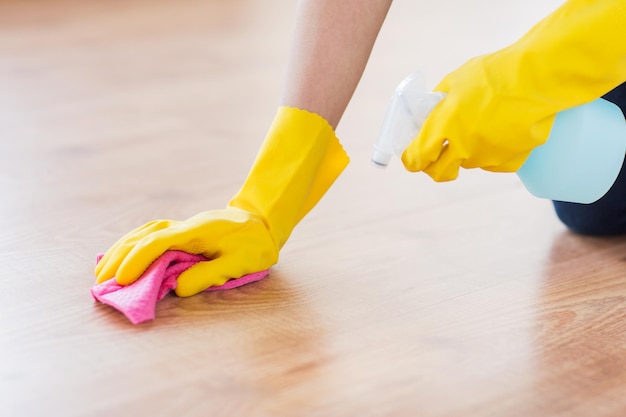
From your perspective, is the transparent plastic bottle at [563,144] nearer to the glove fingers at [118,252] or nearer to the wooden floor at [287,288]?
the wooden floor at [287,288]

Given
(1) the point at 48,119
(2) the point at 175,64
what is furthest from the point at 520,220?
(2) the point at 175,64

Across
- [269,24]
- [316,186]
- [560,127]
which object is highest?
[560,127]

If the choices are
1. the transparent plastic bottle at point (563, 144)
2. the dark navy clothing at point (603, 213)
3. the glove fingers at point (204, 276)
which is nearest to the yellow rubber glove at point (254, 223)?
the glove fingers at point (204, 276)

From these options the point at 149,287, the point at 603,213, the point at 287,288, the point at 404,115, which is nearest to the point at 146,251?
the point at 149,287

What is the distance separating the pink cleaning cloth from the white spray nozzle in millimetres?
254

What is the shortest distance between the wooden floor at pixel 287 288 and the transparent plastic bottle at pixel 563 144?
15cm

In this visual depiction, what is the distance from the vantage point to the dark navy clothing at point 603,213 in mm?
1309

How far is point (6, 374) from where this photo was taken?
955 mm

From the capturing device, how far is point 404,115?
41.3 inches

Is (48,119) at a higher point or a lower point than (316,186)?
lower

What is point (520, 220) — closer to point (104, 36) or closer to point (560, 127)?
point (560, 127)

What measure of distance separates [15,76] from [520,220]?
4.11 feet

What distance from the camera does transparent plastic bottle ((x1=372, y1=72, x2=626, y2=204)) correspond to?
1.05 meters

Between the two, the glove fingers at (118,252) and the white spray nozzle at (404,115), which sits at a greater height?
the white spray nozzle at (404,115)
